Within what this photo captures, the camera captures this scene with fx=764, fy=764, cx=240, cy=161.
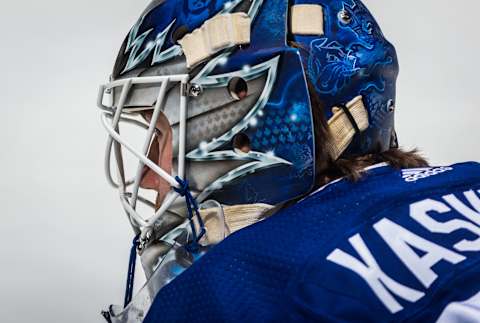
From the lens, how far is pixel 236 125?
0.69 metres

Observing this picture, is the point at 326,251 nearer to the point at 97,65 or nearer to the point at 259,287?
the point at 259,287

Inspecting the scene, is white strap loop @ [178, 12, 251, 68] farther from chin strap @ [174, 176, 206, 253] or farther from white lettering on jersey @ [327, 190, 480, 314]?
white lettering on jersey @ [327, 190, 480, 314]

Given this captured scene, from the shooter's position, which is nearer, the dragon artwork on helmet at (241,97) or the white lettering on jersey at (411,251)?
the white lettering on jersey at (411,251)

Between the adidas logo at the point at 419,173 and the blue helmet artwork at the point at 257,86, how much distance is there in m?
0.06

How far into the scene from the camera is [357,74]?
69 cm

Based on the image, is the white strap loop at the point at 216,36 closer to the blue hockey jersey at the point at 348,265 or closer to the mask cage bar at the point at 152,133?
the mask cage bar at the point at 152,133

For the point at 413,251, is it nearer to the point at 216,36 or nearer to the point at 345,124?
the point at 345,124

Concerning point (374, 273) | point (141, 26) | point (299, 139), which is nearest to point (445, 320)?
point (374, 273)

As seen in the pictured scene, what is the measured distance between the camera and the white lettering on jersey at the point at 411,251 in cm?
55

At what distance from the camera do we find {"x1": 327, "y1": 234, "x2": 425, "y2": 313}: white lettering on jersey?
0.55m

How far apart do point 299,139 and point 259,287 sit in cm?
15

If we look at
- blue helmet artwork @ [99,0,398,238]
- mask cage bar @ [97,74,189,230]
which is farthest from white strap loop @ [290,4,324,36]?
mask cage bar @ [97,74,189,230]

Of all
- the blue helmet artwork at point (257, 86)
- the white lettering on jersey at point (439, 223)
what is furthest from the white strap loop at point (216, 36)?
the white lettering on jersey at point (439, 223)

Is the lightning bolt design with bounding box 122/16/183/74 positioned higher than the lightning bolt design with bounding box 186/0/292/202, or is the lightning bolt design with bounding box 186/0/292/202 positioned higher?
the lightning bolt design with bounding box 122/16/183/74
